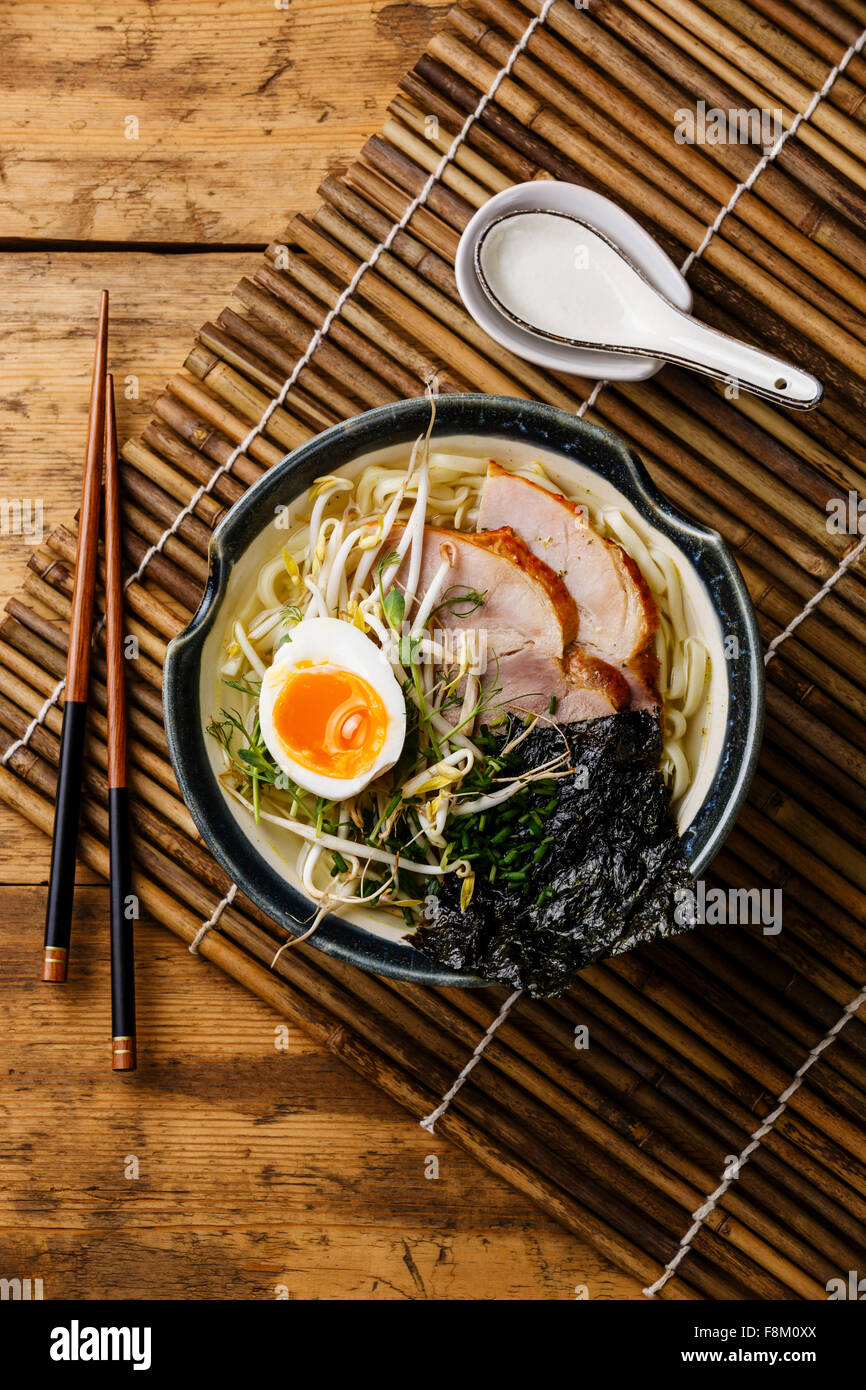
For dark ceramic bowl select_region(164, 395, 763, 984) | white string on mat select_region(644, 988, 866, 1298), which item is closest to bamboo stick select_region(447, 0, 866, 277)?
dark ceramic bowl select_region(164, 395, 763, 984)

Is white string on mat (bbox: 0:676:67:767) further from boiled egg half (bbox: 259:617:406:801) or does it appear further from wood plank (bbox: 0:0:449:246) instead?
wood plank (bbox: 0:0:449:246)

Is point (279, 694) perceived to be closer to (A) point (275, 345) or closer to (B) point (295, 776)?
(B) point (295, 776)

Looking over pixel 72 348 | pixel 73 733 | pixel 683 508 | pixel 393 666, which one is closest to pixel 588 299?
pixel 683 508

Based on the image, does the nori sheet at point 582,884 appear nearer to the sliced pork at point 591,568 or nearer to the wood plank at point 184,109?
the sliced pork at point 591,568

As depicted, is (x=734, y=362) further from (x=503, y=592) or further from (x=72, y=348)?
(x=72, y=348)

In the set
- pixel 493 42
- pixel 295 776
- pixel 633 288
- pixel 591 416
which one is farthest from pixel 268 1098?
pixel 493 42
